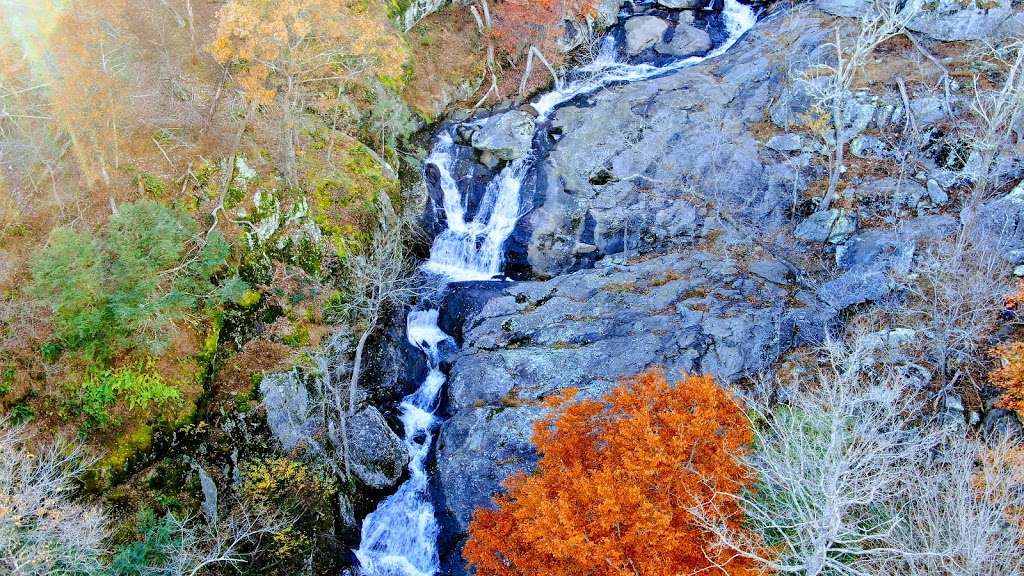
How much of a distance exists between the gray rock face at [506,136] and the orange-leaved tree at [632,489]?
17.3m

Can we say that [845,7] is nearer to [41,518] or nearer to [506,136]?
[506,136]

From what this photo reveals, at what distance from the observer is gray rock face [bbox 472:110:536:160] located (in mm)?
29859

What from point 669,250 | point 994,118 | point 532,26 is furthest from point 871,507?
point 532,26

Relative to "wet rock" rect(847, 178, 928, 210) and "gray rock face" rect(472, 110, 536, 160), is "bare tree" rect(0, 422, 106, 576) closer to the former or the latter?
"gray rock face" rect(472, 110, 536, 160)

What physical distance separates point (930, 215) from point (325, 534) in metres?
24.5

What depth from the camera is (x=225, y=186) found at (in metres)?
22.5

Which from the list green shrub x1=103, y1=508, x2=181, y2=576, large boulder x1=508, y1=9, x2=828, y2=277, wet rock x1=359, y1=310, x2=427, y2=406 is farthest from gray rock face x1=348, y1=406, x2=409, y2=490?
large boulder x1=508, y1=9, x2=828, y2=277

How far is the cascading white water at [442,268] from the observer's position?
801 inches

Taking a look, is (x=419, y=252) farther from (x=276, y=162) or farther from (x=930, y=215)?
(x=930, y=215)

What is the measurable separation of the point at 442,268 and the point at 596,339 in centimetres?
892

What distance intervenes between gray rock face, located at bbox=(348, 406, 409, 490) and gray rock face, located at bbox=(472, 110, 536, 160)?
1480 cm

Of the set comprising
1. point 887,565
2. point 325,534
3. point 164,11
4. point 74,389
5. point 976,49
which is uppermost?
point 164,11

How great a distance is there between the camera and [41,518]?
45.6 ft

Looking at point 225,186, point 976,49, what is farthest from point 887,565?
point 976,49
